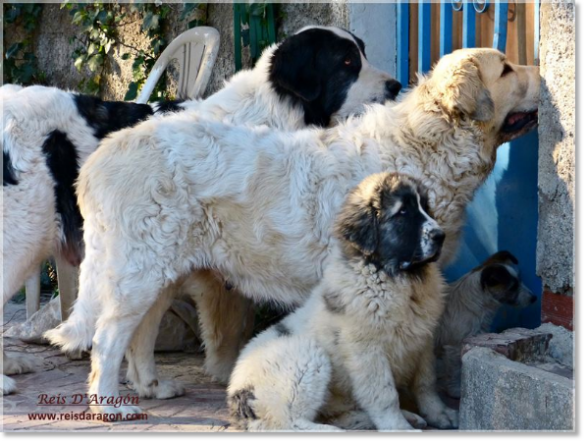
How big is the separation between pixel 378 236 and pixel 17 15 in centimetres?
723

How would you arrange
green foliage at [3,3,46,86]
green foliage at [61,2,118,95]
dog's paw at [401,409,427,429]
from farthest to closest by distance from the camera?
1. green foliage at [3,3,46,86]
2. green foliage at [61,2,118,95]
3. dog's paw at [401,409,427,429]

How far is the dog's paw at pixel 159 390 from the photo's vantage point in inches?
189

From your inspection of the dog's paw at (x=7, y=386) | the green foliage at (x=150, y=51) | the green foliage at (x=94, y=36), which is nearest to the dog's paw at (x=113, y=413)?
the dog's paw at (x=7, y=386)

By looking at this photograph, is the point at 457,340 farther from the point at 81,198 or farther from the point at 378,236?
the point at 81,198

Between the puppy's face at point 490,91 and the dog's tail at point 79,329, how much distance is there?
2.05 meters

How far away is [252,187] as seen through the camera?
4.31 metres

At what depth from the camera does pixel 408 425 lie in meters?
3.93

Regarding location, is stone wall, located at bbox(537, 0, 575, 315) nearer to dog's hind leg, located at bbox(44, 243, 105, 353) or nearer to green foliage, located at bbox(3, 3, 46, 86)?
dog's hind leg, located at bbox(44, 243, 105, 353)

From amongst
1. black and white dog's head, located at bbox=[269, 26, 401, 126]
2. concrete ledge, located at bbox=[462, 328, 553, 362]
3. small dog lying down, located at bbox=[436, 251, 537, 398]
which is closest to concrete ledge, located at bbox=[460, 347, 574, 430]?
concrete ledge, located at bbox=[462, 328, 553, 362]

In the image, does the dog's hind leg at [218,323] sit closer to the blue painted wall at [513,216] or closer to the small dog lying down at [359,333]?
the small dog lying down at [359,333]

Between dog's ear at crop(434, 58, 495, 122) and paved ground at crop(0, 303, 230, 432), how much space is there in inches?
76.7

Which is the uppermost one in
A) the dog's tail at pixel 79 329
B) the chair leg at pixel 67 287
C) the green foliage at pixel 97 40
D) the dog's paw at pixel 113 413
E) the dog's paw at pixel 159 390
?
the green foliage at pixel 97 40

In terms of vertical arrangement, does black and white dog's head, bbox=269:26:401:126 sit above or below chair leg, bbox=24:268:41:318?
above

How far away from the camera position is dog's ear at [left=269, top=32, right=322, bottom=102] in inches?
209
